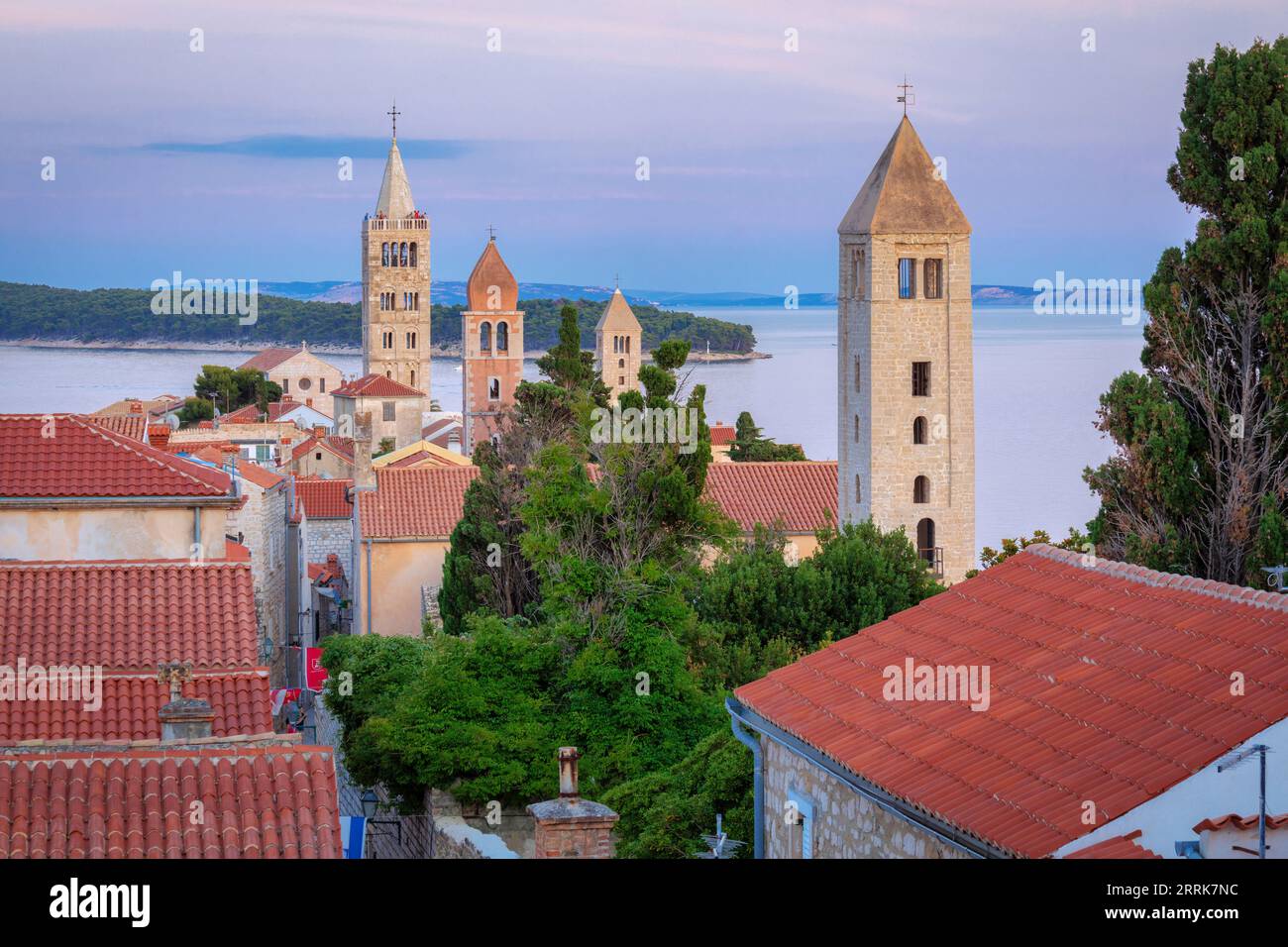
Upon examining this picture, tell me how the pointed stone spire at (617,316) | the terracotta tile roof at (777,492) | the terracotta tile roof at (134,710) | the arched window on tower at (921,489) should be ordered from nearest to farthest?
the terracotta tile roof at (134,710)
the terracotta tile roof at (777,492)
the arched window on tower at (921,489)
the pointed stone spire at (617,316)

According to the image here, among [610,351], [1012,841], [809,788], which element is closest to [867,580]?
[809,788]

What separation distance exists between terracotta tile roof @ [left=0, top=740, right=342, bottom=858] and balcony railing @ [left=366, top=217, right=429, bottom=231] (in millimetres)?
110754

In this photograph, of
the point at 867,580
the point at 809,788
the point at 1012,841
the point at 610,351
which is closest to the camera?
the point at 1012,841

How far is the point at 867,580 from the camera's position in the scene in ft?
94.2

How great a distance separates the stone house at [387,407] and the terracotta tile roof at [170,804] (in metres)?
85.0

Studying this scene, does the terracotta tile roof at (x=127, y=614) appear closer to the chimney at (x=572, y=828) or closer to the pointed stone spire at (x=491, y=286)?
the chimney at (x=572, y=828)

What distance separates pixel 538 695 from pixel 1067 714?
478 inches

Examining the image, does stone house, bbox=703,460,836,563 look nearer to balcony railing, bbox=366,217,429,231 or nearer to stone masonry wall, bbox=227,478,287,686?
stone masonry wall, bbox=227,478,287,686

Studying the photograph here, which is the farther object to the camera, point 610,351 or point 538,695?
point 610,351

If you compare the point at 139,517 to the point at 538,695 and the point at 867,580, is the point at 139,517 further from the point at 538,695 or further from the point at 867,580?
the point at 867,580

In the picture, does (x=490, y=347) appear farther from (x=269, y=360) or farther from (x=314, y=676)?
(x=314, y=676)

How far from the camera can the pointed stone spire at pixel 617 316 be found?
350 feet

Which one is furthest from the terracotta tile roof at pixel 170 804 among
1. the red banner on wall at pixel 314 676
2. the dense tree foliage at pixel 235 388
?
the dense tree foliage at pixel 235 388
